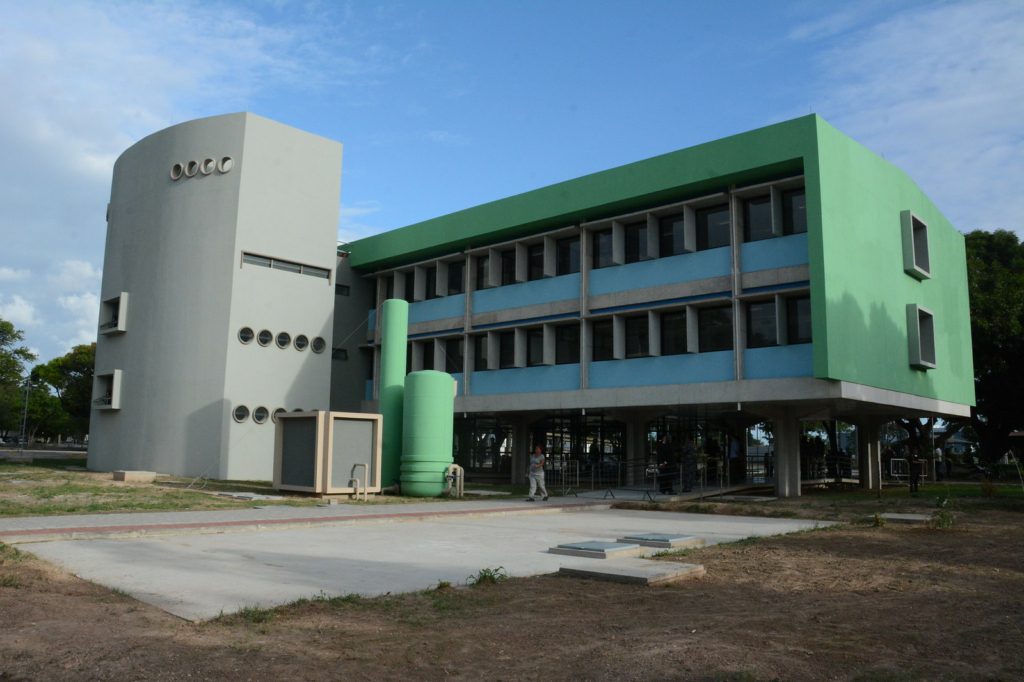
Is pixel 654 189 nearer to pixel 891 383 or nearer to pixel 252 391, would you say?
pixel 891 383

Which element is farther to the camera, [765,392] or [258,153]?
[258,153]

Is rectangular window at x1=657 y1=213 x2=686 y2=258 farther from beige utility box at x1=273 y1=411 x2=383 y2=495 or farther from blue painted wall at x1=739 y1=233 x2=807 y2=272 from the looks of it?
beige utility box at x1=273 y1=411 x2=383 y2=495

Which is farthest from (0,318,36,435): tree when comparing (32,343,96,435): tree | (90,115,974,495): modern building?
(90,115,974,495): modern building

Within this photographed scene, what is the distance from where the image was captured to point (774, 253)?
25.6 m

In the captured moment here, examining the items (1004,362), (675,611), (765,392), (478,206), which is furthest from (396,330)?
(1004,362)

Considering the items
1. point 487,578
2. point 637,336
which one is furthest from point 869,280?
point 487,578

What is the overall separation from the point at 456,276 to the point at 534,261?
15.8 ft

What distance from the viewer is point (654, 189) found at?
27.8 metres

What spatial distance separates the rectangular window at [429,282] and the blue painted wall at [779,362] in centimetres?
1695

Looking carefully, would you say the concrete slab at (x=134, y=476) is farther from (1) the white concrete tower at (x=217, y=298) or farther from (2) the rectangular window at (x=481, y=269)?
(2) the rectangular window at (x=481, y=269)

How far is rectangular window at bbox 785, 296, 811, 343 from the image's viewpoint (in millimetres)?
25062

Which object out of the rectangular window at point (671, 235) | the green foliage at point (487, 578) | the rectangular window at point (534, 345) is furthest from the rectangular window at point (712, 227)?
the green foliage at point (487, 578)

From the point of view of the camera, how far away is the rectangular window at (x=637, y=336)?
95.7ft

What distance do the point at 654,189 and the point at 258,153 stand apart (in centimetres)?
1694
